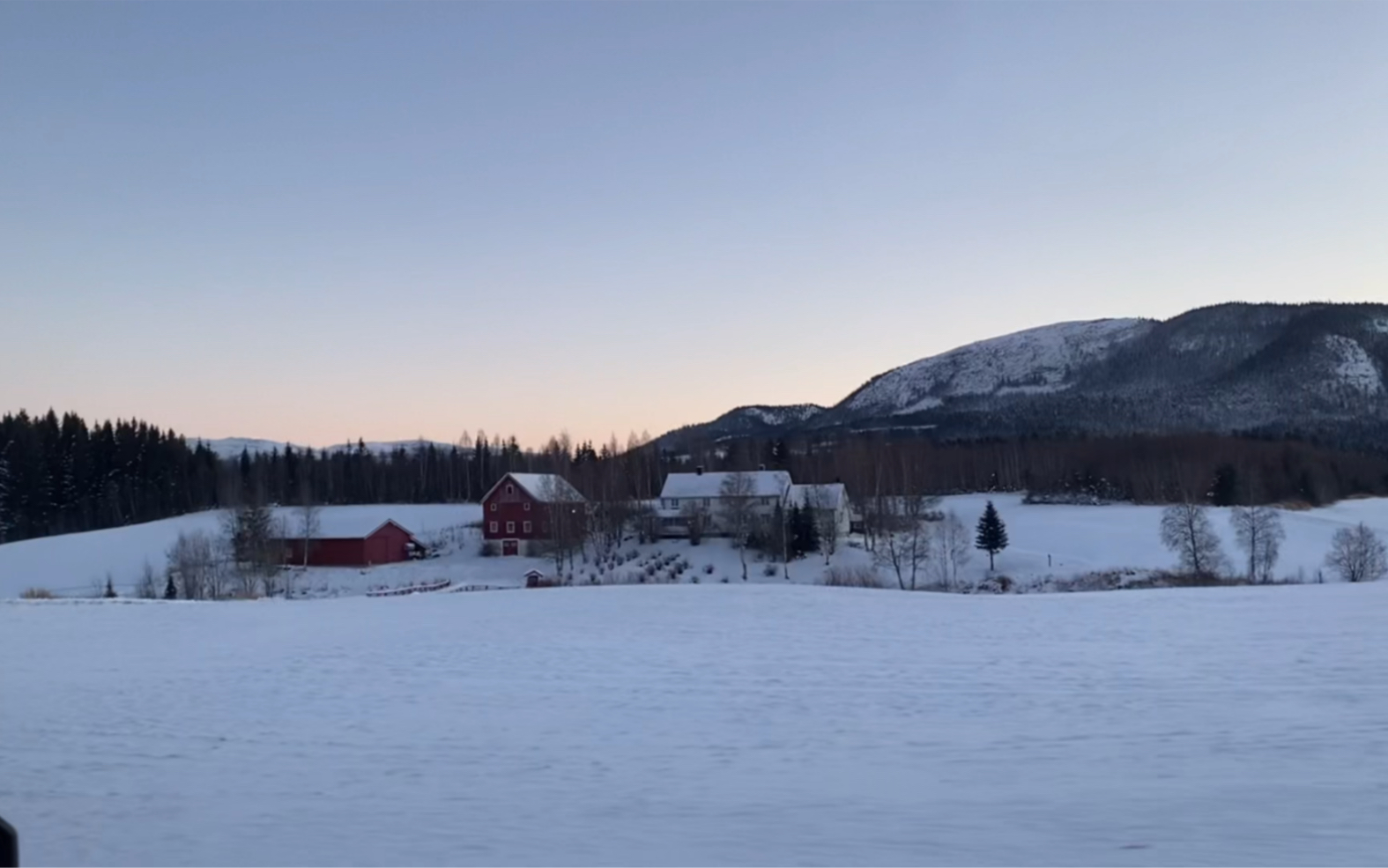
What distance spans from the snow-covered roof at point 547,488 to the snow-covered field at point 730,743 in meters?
43.0

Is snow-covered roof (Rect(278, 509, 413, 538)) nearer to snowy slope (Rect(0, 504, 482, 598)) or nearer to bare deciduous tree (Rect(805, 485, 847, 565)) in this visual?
snowy slope (Rect(0, 504, 482, 598))

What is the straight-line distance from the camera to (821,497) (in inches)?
2296

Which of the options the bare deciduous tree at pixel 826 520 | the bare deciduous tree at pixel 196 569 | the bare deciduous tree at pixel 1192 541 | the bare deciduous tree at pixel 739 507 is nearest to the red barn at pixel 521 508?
the bare deciduous tree at pixel 739 507

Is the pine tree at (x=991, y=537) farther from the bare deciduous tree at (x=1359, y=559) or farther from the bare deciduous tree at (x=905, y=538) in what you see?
the bare deciduous tree at (x=1359, y=559)

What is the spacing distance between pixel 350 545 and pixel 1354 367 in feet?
561

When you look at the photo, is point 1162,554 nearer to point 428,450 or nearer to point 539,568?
point 539,568

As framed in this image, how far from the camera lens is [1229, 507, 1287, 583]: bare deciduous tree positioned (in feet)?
139

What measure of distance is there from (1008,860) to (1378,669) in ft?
23.1

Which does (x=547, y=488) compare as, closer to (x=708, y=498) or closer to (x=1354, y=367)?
(x=708, y=498)

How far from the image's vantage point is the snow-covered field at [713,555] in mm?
46094

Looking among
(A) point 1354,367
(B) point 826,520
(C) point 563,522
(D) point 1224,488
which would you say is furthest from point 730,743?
(A) point 1354,367

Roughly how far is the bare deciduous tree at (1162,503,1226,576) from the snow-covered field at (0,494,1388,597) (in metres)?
1.59

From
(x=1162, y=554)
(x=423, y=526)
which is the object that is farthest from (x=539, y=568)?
(x=1162, y=554)

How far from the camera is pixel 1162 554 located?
48.9 metres
